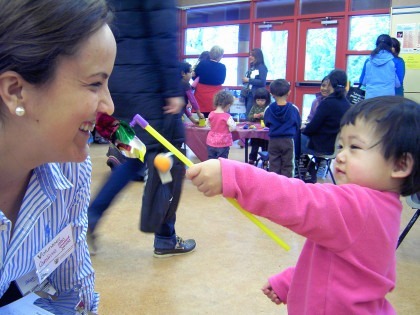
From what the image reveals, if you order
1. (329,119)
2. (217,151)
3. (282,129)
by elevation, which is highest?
(329,119)

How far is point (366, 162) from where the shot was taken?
42.1 inches

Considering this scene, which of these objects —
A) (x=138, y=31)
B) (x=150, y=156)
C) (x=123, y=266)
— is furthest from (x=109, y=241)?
(x=138, y=31)

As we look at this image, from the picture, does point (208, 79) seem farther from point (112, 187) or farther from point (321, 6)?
point (112, 187)

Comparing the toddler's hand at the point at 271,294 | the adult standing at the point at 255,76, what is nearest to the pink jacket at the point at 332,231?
the toddler's hand at the point at 271,294

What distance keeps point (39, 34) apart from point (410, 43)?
7.00m

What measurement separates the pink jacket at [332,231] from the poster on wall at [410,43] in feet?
21.0

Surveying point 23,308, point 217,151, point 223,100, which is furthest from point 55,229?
point 223,100

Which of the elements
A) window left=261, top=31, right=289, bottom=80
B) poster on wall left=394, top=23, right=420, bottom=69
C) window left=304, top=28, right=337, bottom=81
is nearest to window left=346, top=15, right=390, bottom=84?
window left=304, top=28, right=337, bottom=81

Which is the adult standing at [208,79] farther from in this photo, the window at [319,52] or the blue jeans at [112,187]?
the blue jeans at [112,187]

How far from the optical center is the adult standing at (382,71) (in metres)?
5.35

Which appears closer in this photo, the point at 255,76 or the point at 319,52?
the point at 255,76

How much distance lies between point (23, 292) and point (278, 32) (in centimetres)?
827

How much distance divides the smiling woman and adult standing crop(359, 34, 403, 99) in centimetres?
510

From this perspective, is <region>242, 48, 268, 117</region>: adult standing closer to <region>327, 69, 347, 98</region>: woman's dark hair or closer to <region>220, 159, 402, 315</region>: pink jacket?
<region>327, 69, 347, 98</region>: woman's dark hair
